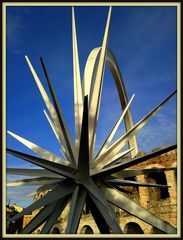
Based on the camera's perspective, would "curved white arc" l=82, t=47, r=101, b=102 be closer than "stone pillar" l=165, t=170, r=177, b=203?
Yes

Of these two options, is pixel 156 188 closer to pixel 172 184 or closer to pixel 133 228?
pixel 172 184

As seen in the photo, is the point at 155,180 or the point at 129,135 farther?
the point at 155,180

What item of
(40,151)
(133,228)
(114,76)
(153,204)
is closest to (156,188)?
(153,204)

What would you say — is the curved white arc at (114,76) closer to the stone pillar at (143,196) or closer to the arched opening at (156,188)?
the stone pillar at (143,196)

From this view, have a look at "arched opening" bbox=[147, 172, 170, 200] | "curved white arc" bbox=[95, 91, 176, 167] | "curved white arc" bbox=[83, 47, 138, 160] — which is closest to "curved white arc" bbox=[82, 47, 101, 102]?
"curved white arc" bbox=[83, 47, 138, 160]

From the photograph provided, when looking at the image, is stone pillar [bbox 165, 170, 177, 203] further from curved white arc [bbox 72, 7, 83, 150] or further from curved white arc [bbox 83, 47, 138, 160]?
curved white arc [bbox 72, 7, 83, 150]

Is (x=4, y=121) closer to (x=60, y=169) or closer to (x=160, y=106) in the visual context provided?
(x=60, y=169)

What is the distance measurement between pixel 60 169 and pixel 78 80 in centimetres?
238

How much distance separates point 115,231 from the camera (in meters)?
3.77

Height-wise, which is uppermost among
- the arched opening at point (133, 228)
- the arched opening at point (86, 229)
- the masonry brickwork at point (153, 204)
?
the masonry brickwork at point (153, 204)

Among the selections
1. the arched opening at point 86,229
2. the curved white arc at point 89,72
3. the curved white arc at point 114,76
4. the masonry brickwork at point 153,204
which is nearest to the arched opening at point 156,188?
the masonry brickwork at point 153,204

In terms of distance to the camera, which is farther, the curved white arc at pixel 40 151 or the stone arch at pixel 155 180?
the stone arch at pixel 155 180

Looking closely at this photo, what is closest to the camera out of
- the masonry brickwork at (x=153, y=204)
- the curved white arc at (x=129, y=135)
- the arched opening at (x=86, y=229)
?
the curved white arc at (x=129, y=135)

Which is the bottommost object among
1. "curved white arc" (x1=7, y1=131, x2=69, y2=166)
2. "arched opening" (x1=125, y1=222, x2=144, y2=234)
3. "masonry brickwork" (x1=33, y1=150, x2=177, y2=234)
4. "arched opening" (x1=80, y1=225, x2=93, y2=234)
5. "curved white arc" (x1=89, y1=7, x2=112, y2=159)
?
"arched opening" (x1=80, y1=225, x2=93, y2=234)
